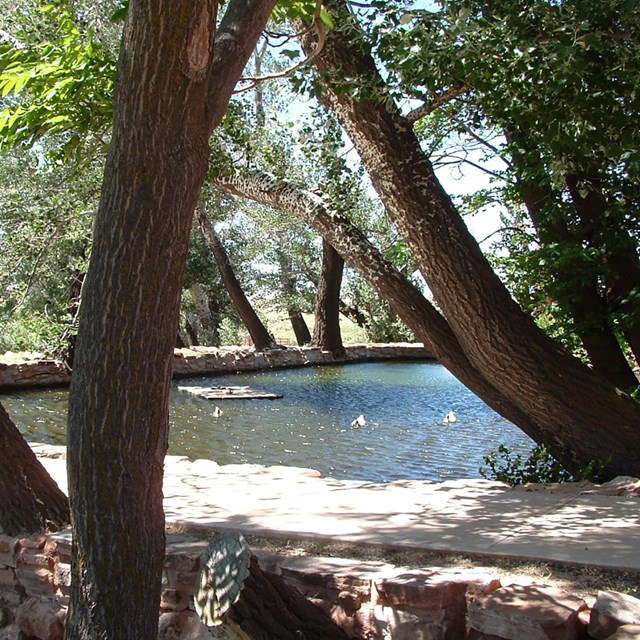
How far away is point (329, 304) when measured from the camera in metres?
19.8

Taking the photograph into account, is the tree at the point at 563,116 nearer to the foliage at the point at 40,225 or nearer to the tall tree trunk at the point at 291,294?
the foliage at the point at 40,225

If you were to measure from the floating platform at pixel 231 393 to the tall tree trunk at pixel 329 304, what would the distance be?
5989 millimetres

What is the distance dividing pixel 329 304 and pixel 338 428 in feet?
31.5

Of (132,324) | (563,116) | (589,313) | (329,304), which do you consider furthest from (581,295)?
(329,304)

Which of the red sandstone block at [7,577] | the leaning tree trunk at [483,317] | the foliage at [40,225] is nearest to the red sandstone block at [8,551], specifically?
the red sandstone block at [7,577]

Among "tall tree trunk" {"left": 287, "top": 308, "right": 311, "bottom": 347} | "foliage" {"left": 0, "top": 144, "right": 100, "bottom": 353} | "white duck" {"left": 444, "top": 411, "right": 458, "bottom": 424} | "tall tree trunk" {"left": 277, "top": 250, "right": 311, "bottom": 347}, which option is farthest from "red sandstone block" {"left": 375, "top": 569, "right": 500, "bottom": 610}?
"tall tree trunk" {"left": 287, "top": 308, "right": 311, "bottom": 347}

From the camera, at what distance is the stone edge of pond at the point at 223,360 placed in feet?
48.3

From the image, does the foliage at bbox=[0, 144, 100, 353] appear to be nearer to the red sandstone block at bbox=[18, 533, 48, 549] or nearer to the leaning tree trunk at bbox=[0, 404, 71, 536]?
the leaning tree trunk at bbox=[0, 404, 71, 536]

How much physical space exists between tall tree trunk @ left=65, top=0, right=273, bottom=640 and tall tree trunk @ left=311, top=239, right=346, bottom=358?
1659 cm

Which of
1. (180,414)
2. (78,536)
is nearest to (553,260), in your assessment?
(78,536)

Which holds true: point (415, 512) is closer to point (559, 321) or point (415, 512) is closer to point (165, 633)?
point (165, 633)

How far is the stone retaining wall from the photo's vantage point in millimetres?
2791

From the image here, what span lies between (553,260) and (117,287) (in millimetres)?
5036

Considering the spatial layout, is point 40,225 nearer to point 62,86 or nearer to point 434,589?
point 62,86
